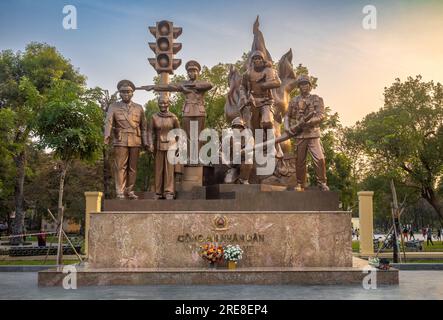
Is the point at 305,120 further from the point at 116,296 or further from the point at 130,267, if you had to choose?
the point at 116,296

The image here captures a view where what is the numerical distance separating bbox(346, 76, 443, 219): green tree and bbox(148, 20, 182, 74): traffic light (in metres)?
21.4

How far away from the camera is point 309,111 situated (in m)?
12.8

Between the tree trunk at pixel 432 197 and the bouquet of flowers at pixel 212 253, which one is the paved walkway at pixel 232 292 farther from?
the tree trunk at pixel 432 197

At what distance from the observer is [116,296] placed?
9391 millimetres

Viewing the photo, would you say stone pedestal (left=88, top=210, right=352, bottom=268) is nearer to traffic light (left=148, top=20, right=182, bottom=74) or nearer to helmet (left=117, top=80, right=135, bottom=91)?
helmet (left=117, top=80, right=135, bottom=91)

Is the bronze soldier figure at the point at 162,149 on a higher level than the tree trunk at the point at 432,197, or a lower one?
higher

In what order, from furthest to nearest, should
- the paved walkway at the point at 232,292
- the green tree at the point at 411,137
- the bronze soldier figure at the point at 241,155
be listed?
the green tree at the point at 411,137
the bronze soldier figure at the point at 241,155
the paved walkway at the point at 232,292

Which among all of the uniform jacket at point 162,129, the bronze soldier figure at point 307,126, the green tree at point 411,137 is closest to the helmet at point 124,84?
the uniform jacket at point 162,129

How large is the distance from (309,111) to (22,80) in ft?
86.3

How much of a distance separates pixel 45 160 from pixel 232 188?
41.1 metres

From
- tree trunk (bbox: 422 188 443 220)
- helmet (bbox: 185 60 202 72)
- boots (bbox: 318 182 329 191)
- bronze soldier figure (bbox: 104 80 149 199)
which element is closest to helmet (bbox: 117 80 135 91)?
bronze soldier figure (bbox: 104 80 149 199)

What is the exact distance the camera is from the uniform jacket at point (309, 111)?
41.7ft

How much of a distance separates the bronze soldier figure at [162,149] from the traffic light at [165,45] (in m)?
1.50

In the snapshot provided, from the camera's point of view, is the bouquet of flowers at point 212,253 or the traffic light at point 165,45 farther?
the traffic light at point 165,45
